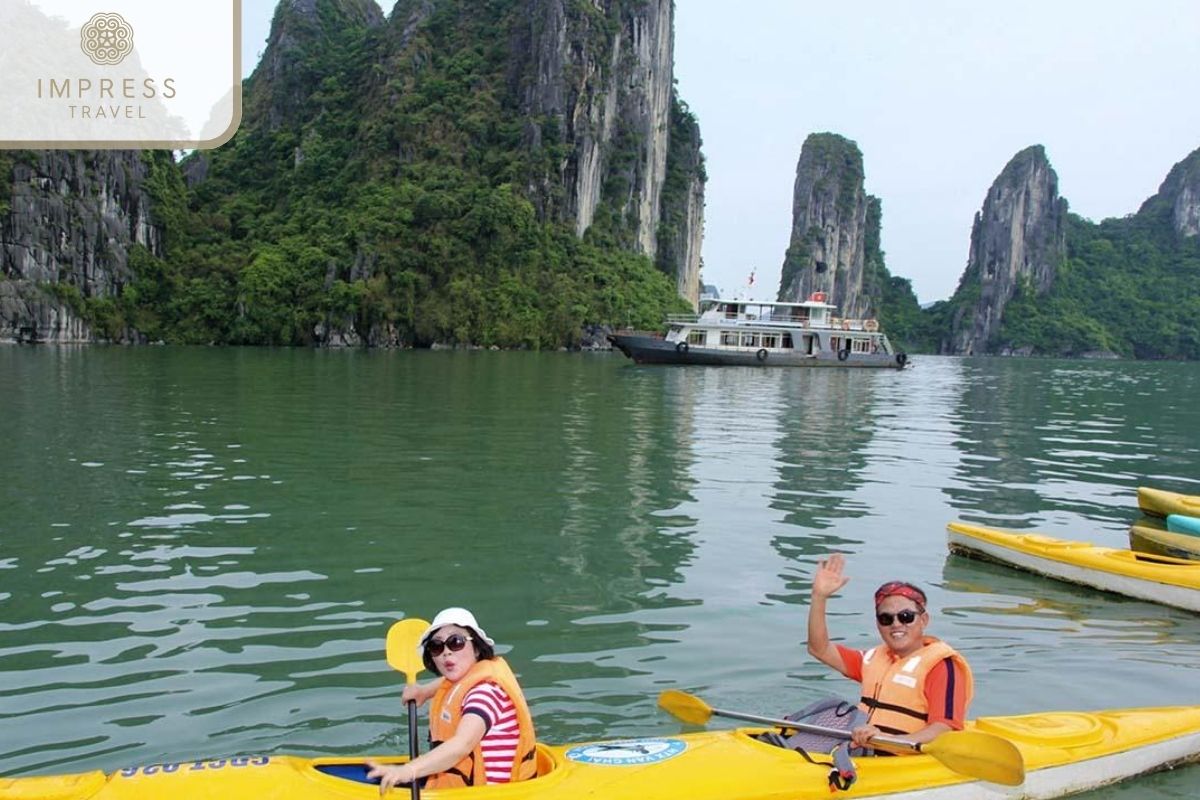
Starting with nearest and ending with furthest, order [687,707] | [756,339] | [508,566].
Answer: [687,707] < [508,566] < [756,339]

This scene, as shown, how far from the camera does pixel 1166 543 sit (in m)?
10.2

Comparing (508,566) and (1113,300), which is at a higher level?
(1113,300)

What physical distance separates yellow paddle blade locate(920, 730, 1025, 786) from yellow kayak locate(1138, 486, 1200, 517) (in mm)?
8656

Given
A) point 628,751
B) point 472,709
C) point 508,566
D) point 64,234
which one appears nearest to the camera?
point 472,709

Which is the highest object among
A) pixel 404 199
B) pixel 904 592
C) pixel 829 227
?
pixel 829 227

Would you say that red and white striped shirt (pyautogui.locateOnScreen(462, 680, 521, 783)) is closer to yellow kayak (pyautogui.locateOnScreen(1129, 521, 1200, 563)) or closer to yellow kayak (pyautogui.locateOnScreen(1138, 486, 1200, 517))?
yellow kayak (pyautogui.locateOnScreen(1129, 521, 1200, 563))

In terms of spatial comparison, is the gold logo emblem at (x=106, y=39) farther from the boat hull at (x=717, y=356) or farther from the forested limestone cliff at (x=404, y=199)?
the forested limestone cliff at (x=404, y=199)

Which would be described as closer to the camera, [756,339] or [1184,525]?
[1184,525]

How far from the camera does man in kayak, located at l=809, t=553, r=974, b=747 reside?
471 cm

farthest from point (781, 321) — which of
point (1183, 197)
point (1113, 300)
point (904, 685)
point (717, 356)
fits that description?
point (1183, 197)

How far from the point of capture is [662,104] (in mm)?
106188

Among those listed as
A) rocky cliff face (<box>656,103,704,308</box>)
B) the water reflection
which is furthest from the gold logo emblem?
rocky cliff face (<box>656,103,704,308</box>)

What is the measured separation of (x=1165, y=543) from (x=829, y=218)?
142 m

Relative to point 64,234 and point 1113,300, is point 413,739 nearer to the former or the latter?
point 64,234
